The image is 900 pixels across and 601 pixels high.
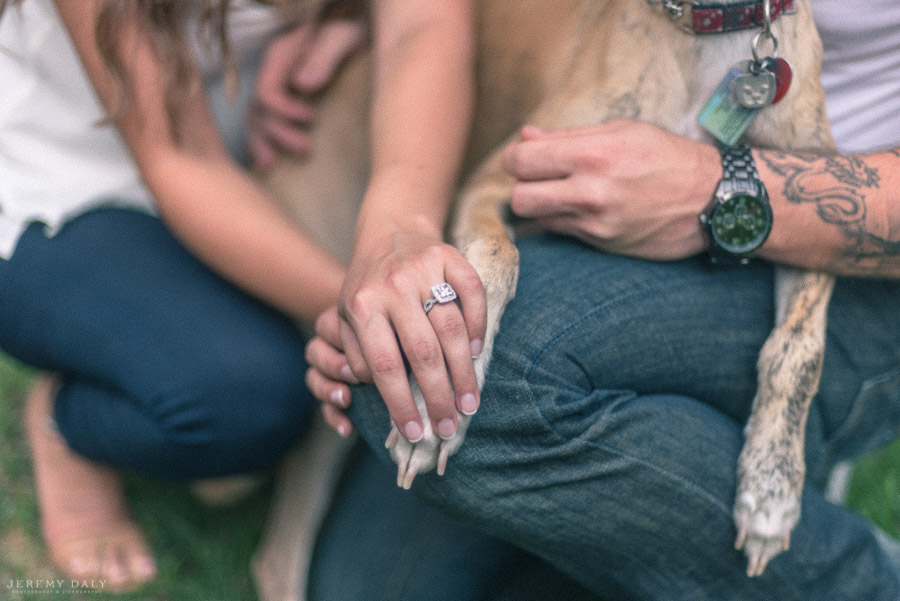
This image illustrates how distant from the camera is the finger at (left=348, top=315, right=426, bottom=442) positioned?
4.09ft

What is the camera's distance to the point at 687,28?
62.6 inches

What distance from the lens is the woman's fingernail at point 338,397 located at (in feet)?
4.93

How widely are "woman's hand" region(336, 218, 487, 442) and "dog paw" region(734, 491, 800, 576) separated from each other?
523 millimetres

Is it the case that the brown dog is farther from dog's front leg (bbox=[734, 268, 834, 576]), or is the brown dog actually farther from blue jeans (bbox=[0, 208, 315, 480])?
blue jeans (bbox=[0, 208, 315, 480])

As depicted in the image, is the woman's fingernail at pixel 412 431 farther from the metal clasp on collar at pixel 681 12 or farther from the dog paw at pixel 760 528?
the metal clasp on collar at pixel 681 12

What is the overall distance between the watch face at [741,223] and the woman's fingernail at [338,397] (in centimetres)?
73

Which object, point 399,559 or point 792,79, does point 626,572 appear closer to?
point 399,559

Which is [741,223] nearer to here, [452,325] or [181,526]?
[452,325]

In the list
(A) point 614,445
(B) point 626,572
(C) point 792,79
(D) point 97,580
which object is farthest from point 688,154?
(D) point 97,580

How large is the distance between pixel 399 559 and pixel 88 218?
1022 mm

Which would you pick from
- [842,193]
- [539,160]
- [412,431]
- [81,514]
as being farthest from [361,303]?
[81,514]

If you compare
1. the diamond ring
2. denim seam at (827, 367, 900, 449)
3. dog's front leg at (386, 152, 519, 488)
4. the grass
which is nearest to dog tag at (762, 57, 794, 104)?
dog's front leg at (386, 152, 519, 488)

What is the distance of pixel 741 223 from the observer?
→ 152cm

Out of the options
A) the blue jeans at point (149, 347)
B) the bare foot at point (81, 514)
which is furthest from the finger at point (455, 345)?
the bare foot at point (81, 514)
